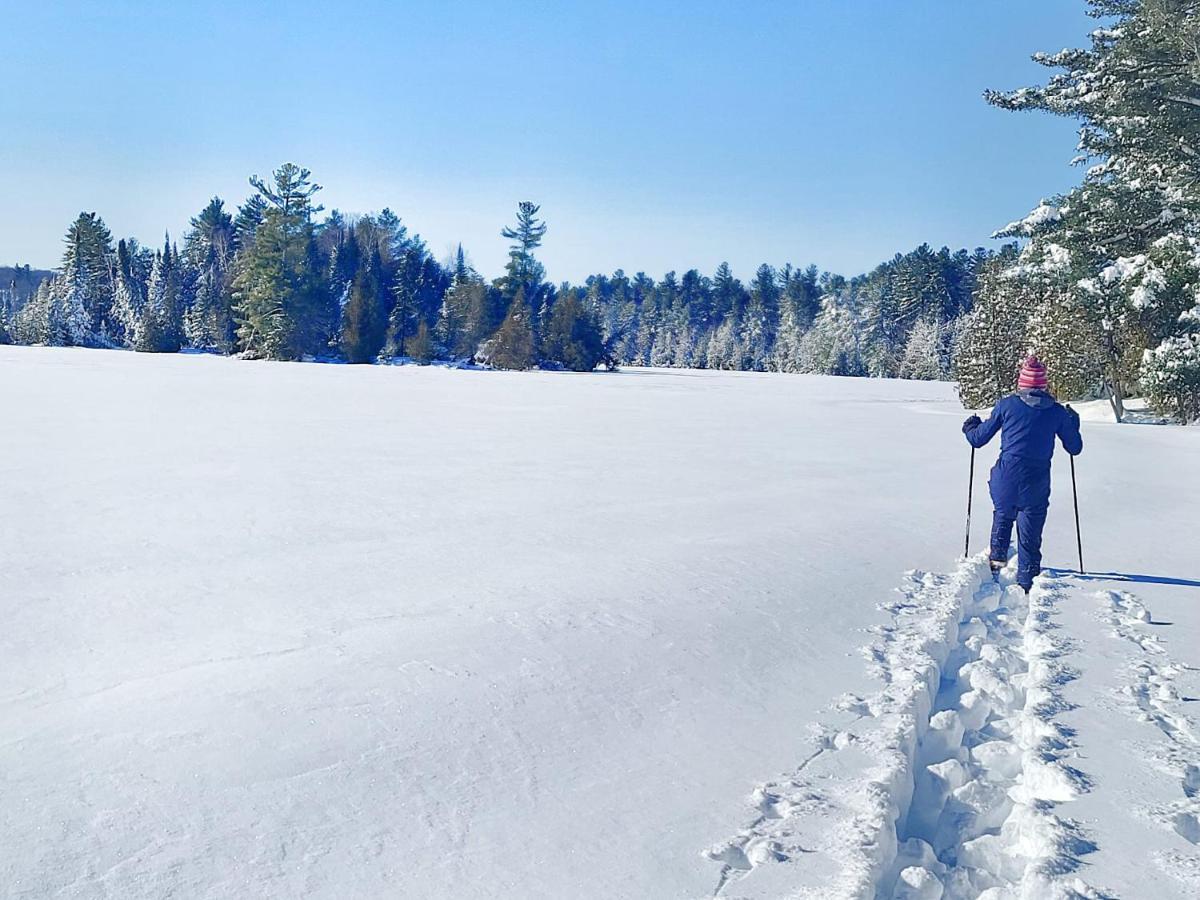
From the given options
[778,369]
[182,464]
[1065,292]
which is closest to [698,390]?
[1065,292]

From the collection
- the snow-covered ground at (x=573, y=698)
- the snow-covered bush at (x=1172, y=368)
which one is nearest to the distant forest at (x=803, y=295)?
the snow-covered bush at (x=1172, y=368)

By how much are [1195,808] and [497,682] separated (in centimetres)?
285

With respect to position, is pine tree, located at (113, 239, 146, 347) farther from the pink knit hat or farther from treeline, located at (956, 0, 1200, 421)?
the pink knit hat

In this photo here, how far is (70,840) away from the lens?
283 cm

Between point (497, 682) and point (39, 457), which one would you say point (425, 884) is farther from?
point (39, 457)

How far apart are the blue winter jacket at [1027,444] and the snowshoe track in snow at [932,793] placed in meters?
1.91

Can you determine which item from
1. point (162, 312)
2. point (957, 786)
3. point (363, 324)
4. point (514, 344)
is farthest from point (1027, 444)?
point (162, 312)

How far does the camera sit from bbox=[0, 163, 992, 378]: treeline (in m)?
59.1

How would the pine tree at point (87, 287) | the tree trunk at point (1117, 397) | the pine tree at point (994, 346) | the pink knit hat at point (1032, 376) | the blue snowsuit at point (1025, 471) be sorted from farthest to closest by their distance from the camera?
1. the pine tree at point (87, 287)
2. the pine tree at point (994, 346)
3. the tree trunk at point (1117, 397)
4. the pink knit hat at point (1032, 376)
5. the blue snowsuit at point (1025, 471)

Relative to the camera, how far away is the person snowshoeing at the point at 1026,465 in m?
6.80

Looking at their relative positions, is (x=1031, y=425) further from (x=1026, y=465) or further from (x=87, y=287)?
(x=87, y=287)

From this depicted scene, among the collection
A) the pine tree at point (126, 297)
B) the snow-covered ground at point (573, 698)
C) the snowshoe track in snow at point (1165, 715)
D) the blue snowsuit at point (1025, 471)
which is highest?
the pine tree at point (126, 297)

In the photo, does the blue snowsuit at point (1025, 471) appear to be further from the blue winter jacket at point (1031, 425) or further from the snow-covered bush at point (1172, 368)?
the snow-covered bush at point (1172, 368)

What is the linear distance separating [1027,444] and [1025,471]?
21 cm
